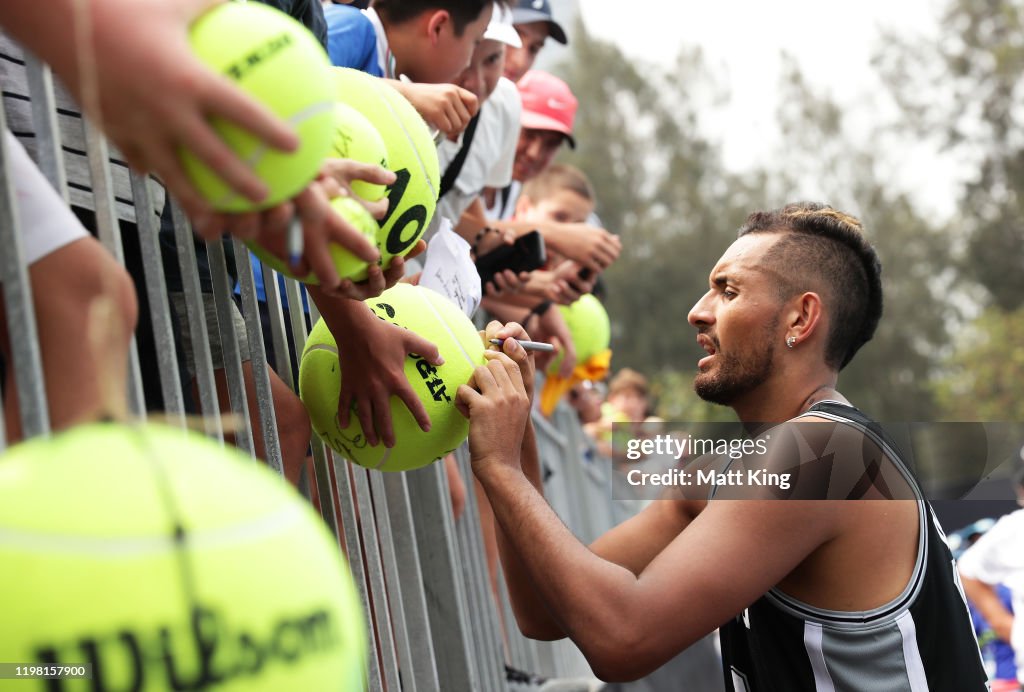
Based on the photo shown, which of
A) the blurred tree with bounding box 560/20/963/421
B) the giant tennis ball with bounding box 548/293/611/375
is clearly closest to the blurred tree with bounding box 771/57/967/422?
the blurred tree with bounding box 560/20/963/421

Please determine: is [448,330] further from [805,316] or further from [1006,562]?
[1006,562]

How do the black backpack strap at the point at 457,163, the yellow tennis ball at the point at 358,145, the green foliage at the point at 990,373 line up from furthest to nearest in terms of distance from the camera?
1. the green foliage at the point at 990,373
2. the black backpack strap at the point at 457,163
3. the yellow tennis ball at the point at 358,145

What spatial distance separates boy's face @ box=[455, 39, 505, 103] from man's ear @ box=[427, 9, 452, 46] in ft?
1.08

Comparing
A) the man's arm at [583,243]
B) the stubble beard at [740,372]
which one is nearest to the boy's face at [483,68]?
the man's arm at [583,243]

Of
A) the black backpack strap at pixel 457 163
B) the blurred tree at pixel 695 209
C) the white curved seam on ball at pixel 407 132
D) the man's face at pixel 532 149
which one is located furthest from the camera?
the blurred tree at pixel 695 209

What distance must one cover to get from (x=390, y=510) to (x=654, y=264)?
41.1 m

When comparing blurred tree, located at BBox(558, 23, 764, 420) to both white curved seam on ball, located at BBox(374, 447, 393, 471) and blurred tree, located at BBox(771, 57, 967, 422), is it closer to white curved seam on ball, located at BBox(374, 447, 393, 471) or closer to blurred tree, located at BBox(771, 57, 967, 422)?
blurred tree, located at BBox(771, 57, 967, 422)

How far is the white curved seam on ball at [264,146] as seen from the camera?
1567 mm

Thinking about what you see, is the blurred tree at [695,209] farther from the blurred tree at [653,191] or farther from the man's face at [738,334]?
the man's face at [738,334]

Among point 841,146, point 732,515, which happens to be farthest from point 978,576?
point 841,146

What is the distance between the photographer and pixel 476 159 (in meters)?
4.63

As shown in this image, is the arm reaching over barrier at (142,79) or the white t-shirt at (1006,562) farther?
the white t-shirt at (1006,562)

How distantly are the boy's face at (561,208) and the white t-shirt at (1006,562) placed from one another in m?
2.93

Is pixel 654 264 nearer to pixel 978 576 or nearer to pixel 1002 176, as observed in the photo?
pixel 1002 176
